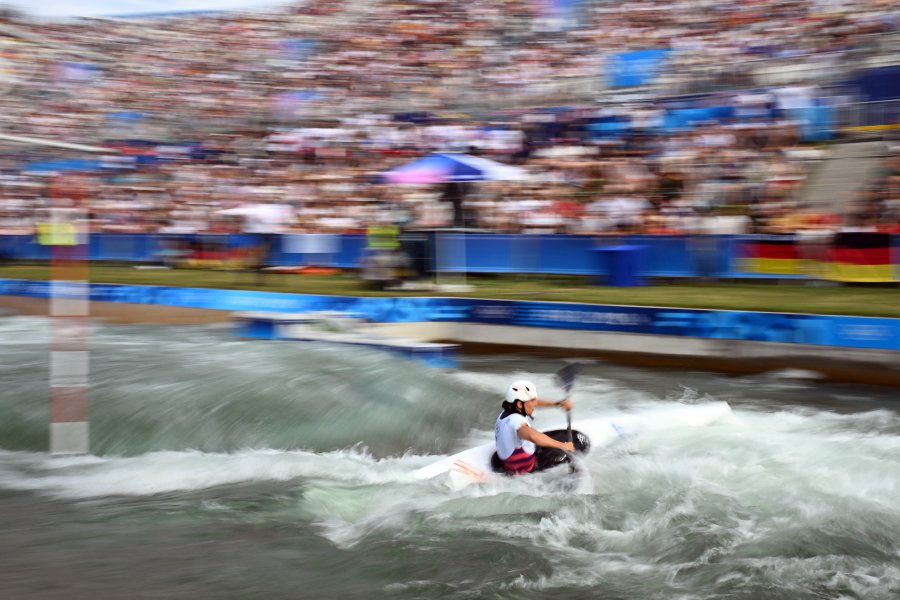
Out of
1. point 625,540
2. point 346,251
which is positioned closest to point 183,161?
point 346,251

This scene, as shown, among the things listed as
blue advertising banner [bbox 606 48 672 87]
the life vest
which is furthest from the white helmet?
blue advertising banner [bbox 606 48 672 87]

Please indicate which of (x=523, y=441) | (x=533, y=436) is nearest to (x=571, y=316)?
(x=523, y=441)

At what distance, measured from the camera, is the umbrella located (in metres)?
18.2

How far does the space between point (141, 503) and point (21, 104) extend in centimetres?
2884

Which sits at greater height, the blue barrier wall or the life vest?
the blue barrier wall

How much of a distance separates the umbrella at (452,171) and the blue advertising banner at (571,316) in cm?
279

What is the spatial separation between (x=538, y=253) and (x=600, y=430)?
A: 9811 mm

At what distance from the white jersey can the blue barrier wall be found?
968 centimetres

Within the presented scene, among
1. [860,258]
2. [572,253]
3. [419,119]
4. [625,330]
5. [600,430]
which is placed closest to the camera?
[600,430]

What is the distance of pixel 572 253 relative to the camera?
19.4m

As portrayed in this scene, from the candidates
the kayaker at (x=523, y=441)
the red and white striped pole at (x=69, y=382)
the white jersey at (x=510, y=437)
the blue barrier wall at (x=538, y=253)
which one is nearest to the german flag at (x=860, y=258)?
the blue barrier wall at (x=538, y=253)

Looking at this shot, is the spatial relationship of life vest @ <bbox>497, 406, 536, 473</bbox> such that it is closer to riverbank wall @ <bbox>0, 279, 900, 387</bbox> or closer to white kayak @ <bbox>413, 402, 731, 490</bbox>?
white kayak @ <bbox>413, 402, 731, 490</bbox>

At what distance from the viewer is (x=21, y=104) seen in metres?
33.9

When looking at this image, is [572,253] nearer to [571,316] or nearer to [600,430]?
[571,316]
